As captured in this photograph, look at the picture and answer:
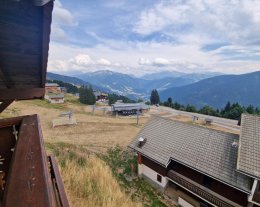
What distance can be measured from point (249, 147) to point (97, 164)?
33.2ft

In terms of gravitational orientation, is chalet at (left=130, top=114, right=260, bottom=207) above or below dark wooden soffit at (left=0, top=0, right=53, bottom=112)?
below

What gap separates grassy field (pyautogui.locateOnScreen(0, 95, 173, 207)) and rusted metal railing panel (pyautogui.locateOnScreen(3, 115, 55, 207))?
18.6 ft

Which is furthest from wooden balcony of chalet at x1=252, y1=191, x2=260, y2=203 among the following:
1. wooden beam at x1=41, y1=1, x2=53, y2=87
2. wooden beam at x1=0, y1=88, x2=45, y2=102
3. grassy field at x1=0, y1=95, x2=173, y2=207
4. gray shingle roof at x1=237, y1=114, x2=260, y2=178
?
wooden beam at x1=41, y1=1, x2=53, y2=87

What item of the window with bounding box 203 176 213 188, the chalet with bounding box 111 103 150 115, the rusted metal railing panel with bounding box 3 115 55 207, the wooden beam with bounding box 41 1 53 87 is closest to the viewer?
the rusted metal railing panel with bounding box 3 115 55 207

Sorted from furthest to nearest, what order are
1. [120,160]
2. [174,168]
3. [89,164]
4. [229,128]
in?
[229,128], [120,160], [174,168], [89,164]

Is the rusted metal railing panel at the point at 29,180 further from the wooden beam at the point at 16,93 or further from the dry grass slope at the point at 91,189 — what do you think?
the dry grass slope at the point at 91,189

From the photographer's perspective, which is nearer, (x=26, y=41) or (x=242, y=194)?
(x=26, y=41)

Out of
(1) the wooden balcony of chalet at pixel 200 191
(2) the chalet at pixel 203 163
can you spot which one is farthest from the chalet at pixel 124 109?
(1) the wooden balcony of chalet at pixel 200 191

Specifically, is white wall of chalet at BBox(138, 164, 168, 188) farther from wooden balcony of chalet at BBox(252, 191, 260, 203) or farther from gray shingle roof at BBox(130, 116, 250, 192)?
wooden balcony of chalet at BBox(252, 191, 260, 203)

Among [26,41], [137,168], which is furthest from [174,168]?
[26,41]

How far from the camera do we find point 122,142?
92.3 ft

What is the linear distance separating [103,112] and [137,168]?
35.3 meters

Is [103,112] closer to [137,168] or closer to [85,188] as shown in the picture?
[137,168]

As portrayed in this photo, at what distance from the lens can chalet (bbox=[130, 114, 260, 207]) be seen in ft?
38.6
